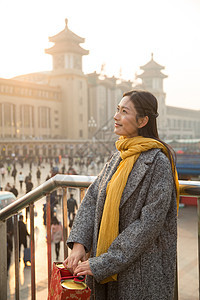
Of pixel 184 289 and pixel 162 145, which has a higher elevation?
pixel 162 145

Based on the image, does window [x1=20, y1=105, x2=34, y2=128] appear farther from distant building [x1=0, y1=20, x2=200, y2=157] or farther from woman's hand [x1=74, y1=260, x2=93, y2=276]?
woman's hand [x1=74, y1=260, x2=93, y2=276]

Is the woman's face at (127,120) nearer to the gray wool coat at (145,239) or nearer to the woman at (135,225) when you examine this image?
the woman at (135,225)

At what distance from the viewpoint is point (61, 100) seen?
3812cm

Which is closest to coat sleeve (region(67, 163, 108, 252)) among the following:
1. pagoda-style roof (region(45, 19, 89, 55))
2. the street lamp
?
the street lamp

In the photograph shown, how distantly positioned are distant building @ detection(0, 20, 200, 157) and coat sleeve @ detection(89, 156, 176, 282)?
2802 centimetres

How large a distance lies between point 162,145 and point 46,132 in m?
Answer: 35.1

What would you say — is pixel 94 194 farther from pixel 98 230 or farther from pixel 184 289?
pixel 184 289

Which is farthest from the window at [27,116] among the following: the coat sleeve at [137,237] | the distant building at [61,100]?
the coat sleeve at [137,237]

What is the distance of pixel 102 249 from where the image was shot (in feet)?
3.47

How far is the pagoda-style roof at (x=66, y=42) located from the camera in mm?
38438

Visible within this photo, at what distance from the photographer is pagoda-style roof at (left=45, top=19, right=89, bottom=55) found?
3844cm

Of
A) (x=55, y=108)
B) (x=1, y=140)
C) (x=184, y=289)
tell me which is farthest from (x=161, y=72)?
(x=184, y=289)

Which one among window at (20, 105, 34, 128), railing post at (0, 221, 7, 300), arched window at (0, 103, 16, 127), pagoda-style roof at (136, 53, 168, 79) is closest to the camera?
railing post at (0, 221, 7, 300)

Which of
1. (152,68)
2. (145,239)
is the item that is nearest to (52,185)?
(145,239)
